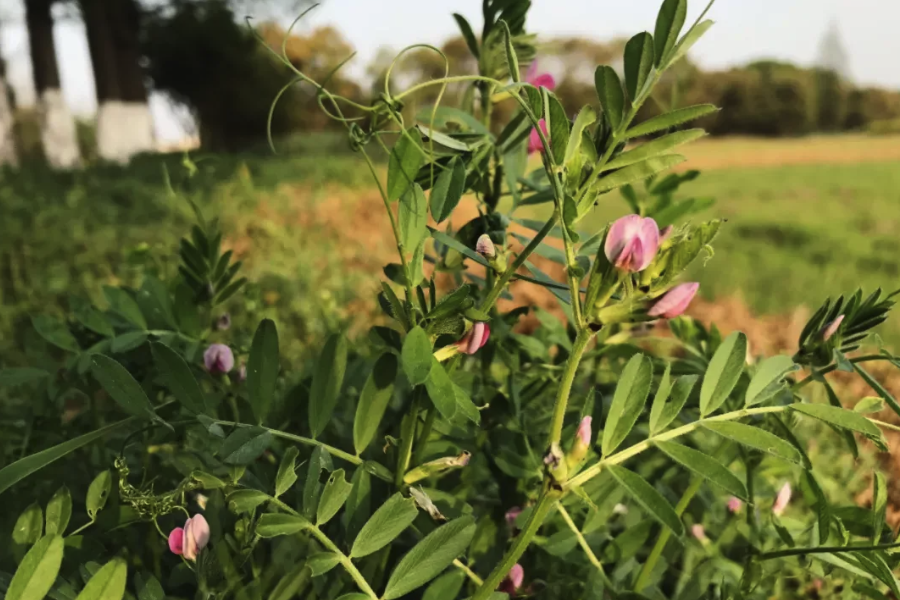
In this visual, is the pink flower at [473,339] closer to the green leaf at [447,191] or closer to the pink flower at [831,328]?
the green leaf at [447,191]

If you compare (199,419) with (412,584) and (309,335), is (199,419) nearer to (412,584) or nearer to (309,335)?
(412,584)

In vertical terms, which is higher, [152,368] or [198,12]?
[198,12]

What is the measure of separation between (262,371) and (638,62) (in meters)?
0.29

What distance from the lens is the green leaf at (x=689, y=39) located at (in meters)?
0.34

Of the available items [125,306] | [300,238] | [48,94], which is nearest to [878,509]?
[125,306]

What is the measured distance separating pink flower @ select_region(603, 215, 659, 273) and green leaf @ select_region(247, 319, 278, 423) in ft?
0.73

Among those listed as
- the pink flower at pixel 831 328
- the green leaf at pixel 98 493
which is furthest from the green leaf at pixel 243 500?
the pink flower at pixel 831 328

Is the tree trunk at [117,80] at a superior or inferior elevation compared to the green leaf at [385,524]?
superior

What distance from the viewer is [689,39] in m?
0.34

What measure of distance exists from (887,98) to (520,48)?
16.9 meters

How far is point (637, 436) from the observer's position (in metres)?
0.60

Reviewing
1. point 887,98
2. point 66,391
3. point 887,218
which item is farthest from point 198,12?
point 887,98

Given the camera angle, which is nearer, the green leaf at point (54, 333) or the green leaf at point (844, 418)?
the green leaf at point (844, 418)

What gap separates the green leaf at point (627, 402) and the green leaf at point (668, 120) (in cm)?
12
